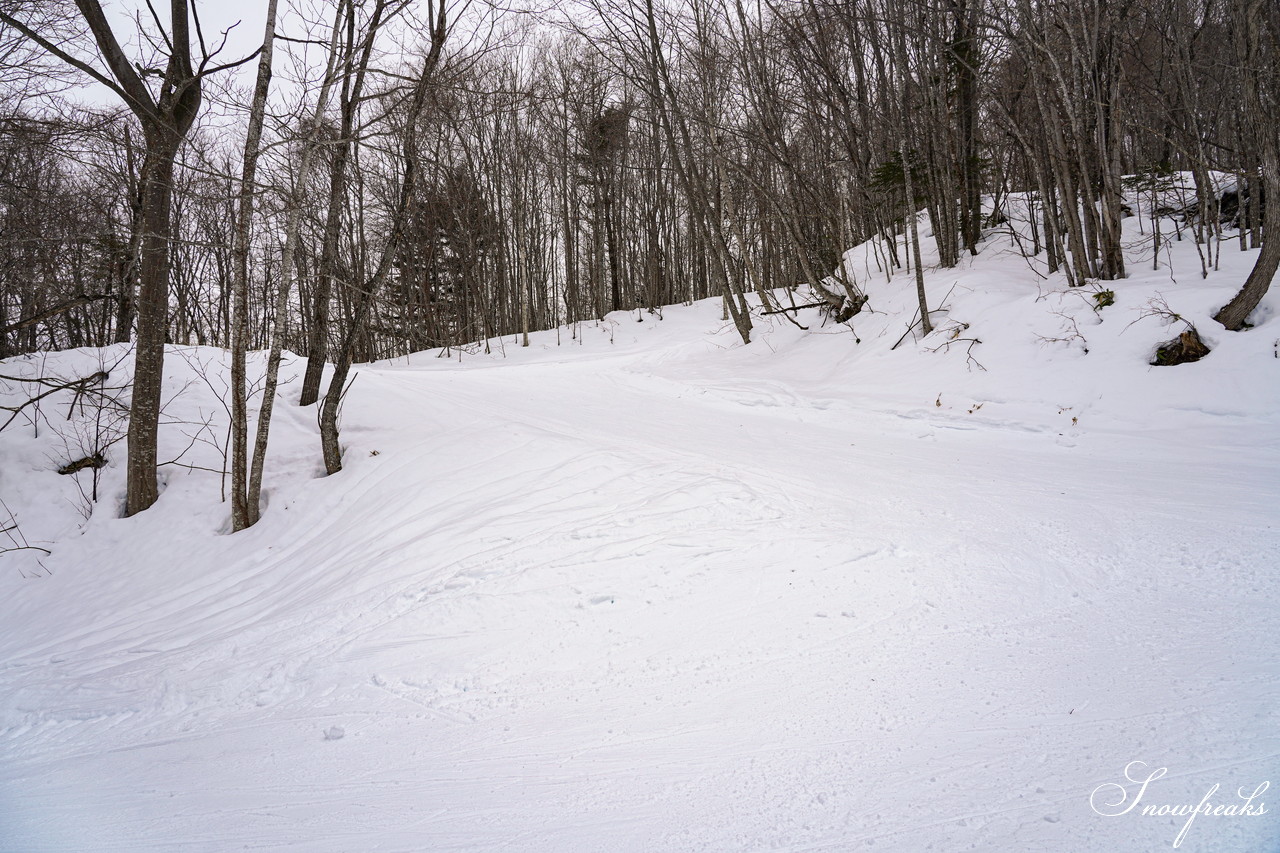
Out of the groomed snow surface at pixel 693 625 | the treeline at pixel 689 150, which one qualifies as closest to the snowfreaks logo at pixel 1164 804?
the groomed snow surface at pixel 693 625

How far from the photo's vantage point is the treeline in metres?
6.11

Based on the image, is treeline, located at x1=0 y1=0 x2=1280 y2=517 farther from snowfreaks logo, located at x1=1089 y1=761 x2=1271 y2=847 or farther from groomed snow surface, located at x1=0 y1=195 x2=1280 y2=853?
snowfreaks logo, located at x1=1089 y1=761 x2=1271 y2=847

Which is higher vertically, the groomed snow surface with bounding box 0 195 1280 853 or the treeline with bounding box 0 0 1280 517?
the treeline with bounding box 0 0 1280 517

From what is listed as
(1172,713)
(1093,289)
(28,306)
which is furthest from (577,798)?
(28,306)

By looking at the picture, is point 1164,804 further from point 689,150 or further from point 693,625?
point 689,150

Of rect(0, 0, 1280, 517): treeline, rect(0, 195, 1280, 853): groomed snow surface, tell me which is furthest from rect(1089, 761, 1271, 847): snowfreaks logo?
rect(0, 0, 1280, 517): treeline

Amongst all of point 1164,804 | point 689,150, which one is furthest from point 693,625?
point 689,150

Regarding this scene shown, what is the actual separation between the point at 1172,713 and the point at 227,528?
7.52 m

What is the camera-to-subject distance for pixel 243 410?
5867 millimetres

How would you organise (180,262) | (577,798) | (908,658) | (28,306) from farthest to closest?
(180,262) → (28,306) → (908,658) → (577,798)

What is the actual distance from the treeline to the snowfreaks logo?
526cm

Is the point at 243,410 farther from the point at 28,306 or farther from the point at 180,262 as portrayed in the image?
the point at 180,262

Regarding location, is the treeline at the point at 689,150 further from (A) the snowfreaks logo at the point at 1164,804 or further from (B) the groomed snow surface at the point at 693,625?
(A) the snowfreaks logo at the point at 1164,804

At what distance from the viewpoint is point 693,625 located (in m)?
3.17
